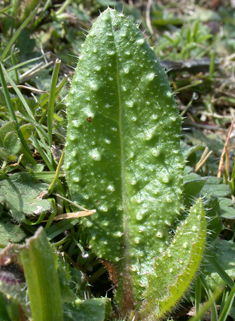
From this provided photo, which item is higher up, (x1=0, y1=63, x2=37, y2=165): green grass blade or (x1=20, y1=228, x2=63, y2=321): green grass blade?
(x1=0, y1=63, x2=37, y2=165): green grass blade

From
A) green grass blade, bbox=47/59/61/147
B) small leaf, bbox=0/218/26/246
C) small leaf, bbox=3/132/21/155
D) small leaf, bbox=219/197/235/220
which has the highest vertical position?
green grass blade, bbox=47/59/61/147

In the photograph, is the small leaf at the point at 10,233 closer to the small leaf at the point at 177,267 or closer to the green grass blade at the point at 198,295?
the small leaf at the point at 177,267

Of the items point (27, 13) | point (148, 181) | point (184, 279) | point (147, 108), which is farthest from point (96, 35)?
point (27, 13)

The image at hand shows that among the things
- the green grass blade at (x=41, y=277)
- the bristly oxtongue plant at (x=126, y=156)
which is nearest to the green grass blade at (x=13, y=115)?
the bristly oxtongue plant at (x=126, y=156)

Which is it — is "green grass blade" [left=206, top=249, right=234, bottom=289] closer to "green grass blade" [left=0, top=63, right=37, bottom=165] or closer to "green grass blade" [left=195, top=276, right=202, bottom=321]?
"green grass blade" [left=195, top=276, right=202, bottom=321]

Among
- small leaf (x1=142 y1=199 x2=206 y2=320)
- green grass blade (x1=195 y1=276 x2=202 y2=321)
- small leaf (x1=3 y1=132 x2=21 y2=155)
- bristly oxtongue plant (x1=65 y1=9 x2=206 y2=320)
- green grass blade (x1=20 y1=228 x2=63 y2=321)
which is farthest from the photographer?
small leaf (x1=3 y1=132 x2=21 y2=155)

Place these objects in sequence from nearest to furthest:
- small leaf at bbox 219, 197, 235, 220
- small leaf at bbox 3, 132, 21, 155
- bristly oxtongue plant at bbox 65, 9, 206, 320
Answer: bristly oxtongue plant at bbox 65, 9, 206, 320 → small leaf at bbox 3, 132, 21, 155 → small leaf at bbox 219, 197, 235, 220

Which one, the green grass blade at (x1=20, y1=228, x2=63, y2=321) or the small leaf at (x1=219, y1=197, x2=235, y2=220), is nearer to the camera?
the green grass blade at (x1=20, y1=228, x2=63, y2=321)

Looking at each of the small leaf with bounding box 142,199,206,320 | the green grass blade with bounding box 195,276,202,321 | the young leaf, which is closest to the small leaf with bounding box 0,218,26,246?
the young leaf
